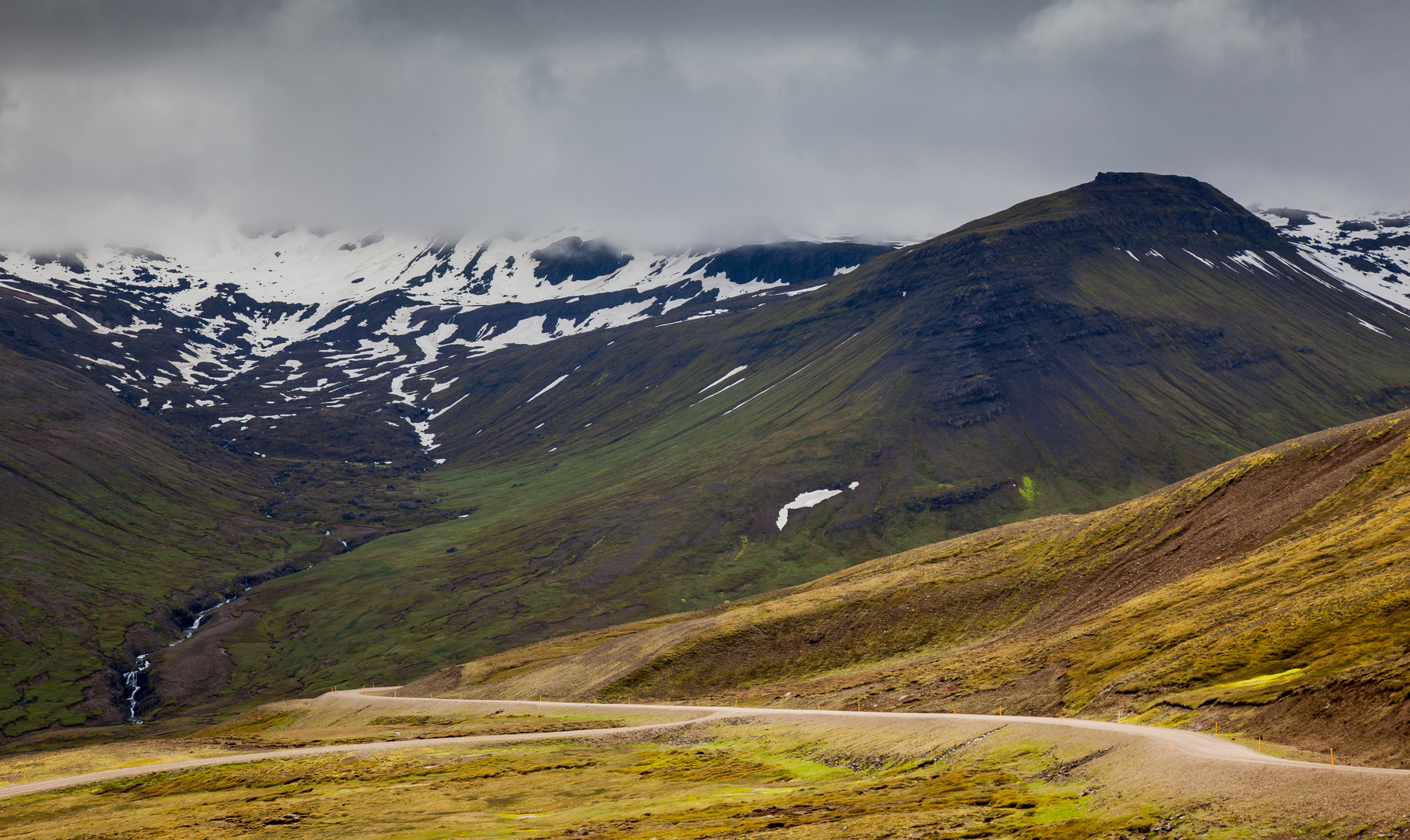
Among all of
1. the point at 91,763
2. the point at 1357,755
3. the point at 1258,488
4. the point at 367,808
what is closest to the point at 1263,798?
the point at 1357,755

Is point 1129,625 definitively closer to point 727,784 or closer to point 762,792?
point 727,784

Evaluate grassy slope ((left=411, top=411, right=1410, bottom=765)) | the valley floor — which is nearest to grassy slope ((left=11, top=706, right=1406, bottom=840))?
the valley floor

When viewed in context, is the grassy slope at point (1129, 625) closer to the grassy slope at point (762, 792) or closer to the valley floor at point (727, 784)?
the valley floor at point (727, 784)

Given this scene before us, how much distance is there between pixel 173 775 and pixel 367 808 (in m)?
21.2

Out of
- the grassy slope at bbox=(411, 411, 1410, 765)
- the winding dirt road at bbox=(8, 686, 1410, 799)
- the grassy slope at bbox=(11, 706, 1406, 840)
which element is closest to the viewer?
the grassy slope at bbox=(11, 706, 1406, 840)

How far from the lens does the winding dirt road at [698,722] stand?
40.3m

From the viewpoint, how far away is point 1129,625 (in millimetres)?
75750

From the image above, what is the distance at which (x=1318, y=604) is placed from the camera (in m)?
58.6

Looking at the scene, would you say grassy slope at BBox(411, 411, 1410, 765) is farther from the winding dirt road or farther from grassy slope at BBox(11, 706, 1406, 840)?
grassy slope at BBox(11, 706, 1406, 840)

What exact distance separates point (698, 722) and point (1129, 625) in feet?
119

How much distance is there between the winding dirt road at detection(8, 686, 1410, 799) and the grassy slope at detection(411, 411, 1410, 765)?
3901mm

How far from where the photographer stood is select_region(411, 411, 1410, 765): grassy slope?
170 feet

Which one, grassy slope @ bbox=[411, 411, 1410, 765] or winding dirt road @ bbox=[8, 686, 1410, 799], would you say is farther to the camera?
grassy slope @ bbox=[411, 411, 1410, 765]

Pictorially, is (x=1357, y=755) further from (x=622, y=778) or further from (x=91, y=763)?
(x=91, y=763)
